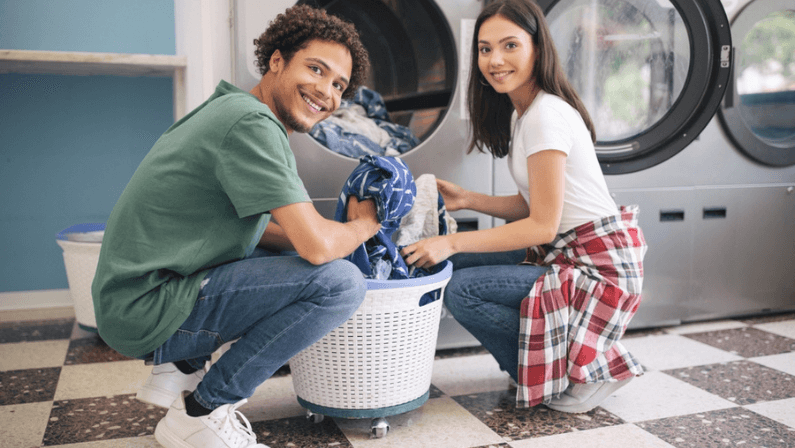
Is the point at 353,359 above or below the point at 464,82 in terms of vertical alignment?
below

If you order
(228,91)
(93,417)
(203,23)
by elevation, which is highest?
(203,23)

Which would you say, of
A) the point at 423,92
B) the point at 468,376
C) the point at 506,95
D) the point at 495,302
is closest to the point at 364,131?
the point at 423,92

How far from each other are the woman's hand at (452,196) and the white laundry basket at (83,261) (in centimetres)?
108

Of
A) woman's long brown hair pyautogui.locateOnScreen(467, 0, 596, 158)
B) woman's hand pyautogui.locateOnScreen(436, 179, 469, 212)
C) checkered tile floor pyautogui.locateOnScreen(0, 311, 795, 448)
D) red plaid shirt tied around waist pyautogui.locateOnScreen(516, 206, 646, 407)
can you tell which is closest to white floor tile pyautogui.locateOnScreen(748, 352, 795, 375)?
checkered tile floor pyautogui.locateOnScreen(0, 311, 795, 448)

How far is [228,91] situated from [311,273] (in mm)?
404

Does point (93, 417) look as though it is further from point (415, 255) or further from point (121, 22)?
point (121, 22)

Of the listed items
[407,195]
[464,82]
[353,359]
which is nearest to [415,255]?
[407,195]

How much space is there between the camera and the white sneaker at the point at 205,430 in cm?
121

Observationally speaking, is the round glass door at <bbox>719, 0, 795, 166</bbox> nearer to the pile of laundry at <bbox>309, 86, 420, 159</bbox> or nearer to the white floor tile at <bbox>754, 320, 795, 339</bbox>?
the white floor tile at <bbox>754, 320, 795, 339</bbox>

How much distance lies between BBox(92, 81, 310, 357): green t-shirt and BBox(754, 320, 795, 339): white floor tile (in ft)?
6.11

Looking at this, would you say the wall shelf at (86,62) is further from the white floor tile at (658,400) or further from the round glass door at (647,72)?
the white floor tile at (658,400)

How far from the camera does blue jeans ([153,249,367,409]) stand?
3.83 feet

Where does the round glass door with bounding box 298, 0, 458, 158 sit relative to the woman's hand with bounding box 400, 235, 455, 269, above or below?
above

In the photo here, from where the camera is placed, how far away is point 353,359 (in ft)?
4.36
